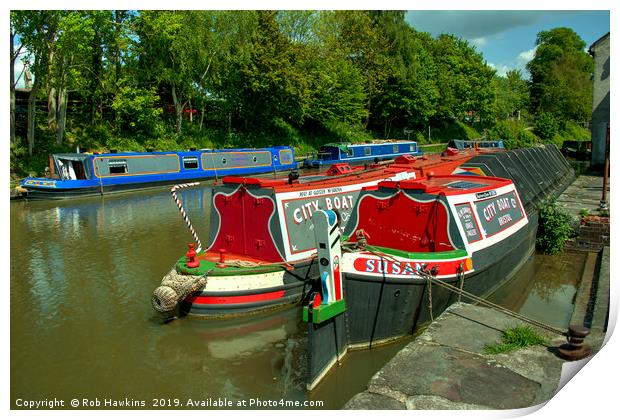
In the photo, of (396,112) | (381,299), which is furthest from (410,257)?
(396,112)

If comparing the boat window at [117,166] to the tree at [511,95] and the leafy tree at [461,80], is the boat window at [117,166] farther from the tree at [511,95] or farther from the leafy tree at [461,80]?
the tree at [511,95]

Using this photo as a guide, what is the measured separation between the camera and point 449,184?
1151 cm

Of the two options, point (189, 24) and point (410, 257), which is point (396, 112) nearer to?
point (189, 24)

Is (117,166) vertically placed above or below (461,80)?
below

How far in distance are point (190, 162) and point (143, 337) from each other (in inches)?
860

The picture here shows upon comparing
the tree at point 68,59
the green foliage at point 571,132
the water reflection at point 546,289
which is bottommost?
the water reflection at point 546,289

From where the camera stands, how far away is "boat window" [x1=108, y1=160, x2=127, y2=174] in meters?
26.8

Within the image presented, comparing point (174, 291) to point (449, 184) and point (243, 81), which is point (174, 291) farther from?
point (243, 81)

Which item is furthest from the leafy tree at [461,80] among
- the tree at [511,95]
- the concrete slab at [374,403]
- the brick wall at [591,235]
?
the concrete slab at [374,403]

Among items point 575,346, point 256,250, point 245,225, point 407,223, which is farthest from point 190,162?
point 575,346

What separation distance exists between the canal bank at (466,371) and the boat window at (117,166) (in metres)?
22.9

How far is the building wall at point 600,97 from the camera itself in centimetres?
2241

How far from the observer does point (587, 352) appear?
6.79 meters

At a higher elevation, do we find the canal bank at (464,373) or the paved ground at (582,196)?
the paved ground at (582,196)
